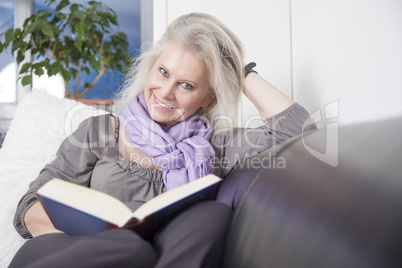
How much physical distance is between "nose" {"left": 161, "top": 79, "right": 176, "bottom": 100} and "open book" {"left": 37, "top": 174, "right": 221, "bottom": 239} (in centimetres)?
46

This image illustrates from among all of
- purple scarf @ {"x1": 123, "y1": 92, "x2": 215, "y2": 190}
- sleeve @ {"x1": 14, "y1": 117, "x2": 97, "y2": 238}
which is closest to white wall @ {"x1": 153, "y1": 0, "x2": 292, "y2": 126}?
purple scarf @ {"x1": 123, "y1": 92, "x2": 215, "y2": 190}

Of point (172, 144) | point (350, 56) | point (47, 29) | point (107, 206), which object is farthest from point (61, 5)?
point (107, 206)

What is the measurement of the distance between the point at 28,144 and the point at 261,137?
0.85 meters

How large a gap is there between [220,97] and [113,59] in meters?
1.72

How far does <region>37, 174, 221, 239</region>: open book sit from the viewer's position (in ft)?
1.88

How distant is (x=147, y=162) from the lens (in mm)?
1113

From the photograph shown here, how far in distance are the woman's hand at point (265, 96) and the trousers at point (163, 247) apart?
626mm

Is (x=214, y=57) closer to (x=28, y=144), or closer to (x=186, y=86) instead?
(x=186, y=86)

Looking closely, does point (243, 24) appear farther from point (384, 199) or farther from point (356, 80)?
point (384, 199)

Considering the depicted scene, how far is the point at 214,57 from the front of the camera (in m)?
1.08

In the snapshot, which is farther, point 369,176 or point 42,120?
point 42,120

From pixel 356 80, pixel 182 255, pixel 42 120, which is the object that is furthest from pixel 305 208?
pixel 42 120

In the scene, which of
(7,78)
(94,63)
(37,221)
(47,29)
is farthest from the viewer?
(7,78)

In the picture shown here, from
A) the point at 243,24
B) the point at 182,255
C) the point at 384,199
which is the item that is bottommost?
the point at 182,255
